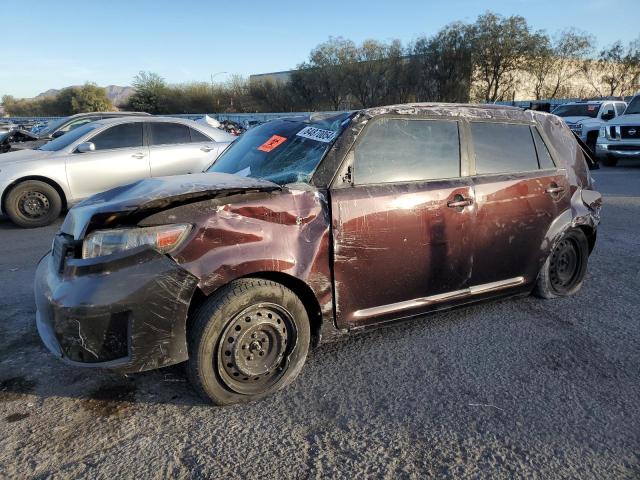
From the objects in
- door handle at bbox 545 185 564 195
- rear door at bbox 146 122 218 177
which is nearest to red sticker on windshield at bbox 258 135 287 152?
door handle at bbox 545 185 564 195

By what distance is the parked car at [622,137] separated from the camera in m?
13.1

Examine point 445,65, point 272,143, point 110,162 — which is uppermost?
point 445,65

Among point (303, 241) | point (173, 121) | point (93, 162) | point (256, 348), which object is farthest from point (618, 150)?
point (256, 348)

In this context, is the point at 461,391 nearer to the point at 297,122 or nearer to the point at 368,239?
the point at 368,239

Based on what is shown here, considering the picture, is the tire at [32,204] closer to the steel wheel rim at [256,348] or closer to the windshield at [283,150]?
the windshield at [283,150]

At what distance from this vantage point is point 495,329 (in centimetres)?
361

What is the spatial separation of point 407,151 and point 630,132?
1291cm

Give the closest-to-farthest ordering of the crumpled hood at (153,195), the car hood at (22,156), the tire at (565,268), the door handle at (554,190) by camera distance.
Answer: the crumpled hood at (153,195) < the door handle at (554,190) < the tire at (565,268) < the car hood at (22,156)

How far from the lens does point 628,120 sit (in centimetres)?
1334

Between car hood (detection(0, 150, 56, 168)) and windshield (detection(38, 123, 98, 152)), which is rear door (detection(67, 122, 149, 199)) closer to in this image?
windshield (detection(38, 123, 98, 152))

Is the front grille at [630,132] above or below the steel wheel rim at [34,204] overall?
above

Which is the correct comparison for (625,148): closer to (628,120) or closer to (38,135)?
(628,120)

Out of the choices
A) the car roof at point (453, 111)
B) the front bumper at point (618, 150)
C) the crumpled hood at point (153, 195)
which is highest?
the car roof at point (453, 111)

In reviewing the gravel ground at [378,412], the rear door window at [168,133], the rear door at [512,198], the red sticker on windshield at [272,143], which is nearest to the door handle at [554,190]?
the rear door at [512,198]
